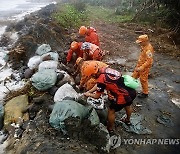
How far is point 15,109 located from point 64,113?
1615 mm

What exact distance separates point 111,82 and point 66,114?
77 centimetres

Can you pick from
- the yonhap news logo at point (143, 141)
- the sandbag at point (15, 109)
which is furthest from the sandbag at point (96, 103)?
the sandbag at point (15, 109)

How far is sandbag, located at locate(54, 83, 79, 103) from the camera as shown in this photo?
4500 mm

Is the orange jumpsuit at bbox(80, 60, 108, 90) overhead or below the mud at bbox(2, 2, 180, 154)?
overhead

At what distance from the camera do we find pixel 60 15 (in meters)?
11.7

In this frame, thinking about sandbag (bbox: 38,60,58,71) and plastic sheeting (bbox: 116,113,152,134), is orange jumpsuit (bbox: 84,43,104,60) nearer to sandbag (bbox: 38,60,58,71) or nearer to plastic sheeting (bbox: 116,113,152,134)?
sandbag (bbox: 38,60,58,71)

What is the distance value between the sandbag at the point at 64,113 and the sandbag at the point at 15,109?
4.04 ft

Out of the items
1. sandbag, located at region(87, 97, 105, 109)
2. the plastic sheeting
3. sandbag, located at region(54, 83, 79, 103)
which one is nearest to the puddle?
the plastic sheeting

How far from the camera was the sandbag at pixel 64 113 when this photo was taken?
361 cm

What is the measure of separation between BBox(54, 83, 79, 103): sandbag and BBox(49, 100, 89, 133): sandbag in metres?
0.63

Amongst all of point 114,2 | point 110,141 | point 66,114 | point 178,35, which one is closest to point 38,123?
point 66,114

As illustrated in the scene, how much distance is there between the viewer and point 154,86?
5.97 m

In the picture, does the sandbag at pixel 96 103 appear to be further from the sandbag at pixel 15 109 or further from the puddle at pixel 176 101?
the puddle at pixel 176 101

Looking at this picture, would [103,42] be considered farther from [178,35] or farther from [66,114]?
[66,114]
